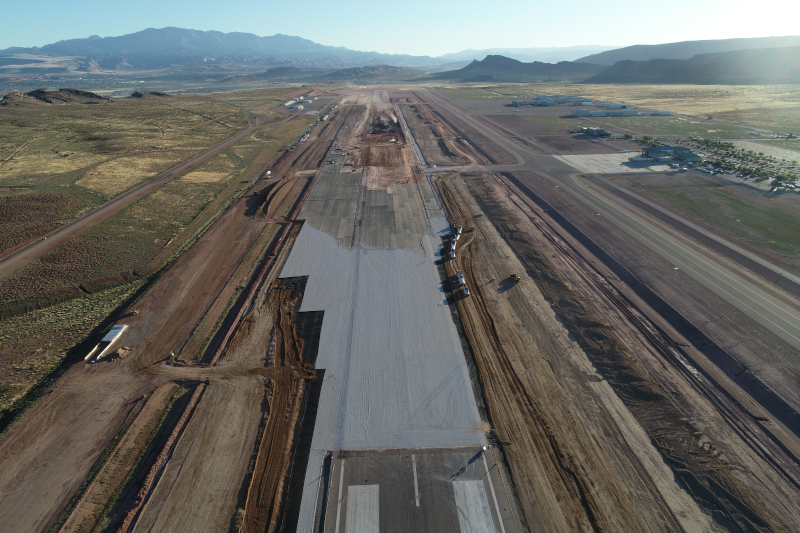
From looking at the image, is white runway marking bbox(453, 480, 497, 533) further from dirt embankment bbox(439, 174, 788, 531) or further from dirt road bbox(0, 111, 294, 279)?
dirt road bbox(0, 111, 294, 279)

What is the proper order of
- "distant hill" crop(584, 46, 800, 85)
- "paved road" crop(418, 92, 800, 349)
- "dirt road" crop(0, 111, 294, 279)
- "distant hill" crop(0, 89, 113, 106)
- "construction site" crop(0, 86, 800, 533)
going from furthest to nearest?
"distant hill" crop(584, 46, 800, 85), "distant hill" crop(0, 89, 113, 106), "dirt road" crop(0, 111, 294, 279), "paved road" crop(418, 92, 800, 349), "construction site" crop(0, 86, 800, 533)

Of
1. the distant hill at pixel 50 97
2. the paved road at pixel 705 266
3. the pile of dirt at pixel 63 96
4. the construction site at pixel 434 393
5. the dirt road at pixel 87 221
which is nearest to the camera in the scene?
the construction site at pixel 434 393

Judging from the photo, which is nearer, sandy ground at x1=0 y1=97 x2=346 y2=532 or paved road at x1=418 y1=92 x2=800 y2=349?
sandy ground at x1=0 y1=97 x2=346 y2=532

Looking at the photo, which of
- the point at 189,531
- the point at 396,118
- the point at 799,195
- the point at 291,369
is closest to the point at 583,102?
the point at 396,118

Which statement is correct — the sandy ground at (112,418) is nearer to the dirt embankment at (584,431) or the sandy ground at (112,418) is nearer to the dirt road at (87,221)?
the dirt embankment at (584,431)

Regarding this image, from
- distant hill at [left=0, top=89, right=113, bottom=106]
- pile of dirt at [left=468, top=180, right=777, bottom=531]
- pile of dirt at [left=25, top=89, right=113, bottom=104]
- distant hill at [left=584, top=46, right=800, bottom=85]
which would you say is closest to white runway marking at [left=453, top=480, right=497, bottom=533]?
pile of dirt at [left=468, top=180, right=777, bottom=531]

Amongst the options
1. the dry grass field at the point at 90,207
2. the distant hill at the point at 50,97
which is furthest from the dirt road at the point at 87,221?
the distant hill at the point at 50,97

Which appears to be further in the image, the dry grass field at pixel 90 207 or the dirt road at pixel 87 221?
the dirt road at pixel 87 221
